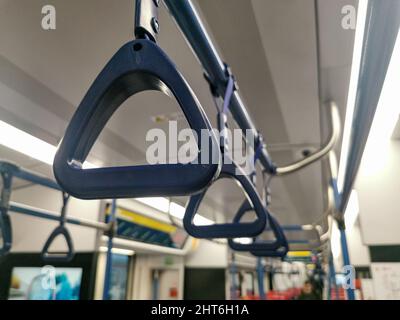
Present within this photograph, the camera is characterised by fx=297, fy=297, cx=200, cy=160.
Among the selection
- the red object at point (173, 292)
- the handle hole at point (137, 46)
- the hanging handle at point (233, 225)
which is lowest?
the red object at point (173, 292)

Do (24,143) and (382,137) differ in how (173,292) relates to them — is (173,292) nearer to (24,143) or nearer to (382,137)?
(24,143)

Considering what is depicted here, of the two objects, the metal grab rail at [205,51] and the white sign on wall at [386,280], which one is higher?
the metal grab rail at [205,51]

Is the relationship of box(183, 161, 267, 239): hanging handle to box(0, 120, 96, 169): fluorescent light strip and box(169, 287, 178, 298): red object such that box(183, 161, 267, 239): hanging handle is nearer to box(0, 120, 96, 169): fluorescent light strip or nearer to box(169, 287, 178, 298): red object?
box(0, 120, 96, 169): fluorescent light strip

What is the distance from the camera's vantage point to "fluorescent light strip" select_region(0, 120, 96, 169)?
1572 millimetres

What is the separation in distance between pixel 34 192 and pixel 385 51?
3672mm

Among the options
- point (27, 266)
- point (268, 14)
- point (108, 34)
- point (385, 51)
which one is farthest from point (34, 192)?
point (385, 51)

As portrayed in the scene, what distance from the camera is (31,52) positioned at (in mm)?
1185

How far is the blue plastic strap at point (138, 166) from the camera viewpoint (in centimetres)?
33

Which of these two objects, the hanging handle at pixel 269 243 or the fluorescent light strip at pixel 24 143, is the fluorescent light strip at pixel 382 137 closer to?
the hanging handle at pixel 269 243

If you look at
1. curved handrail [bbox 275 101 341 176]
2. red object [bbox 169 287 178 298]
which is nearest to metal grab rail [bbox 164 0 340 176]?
curved handrail [bbox 275 101 341 176]

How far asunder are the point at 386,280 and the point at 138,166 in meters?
1.64

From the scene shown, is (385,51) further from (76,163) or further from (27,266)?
(27,266)

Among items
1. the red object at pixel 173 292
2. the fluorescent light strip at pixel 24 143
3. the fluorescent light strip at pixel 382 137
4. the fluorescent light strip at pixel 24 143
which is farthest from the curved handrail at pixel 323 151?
the red object at pixel 173 292

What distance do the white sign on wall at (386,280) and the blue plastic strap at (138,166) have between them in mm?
1564
